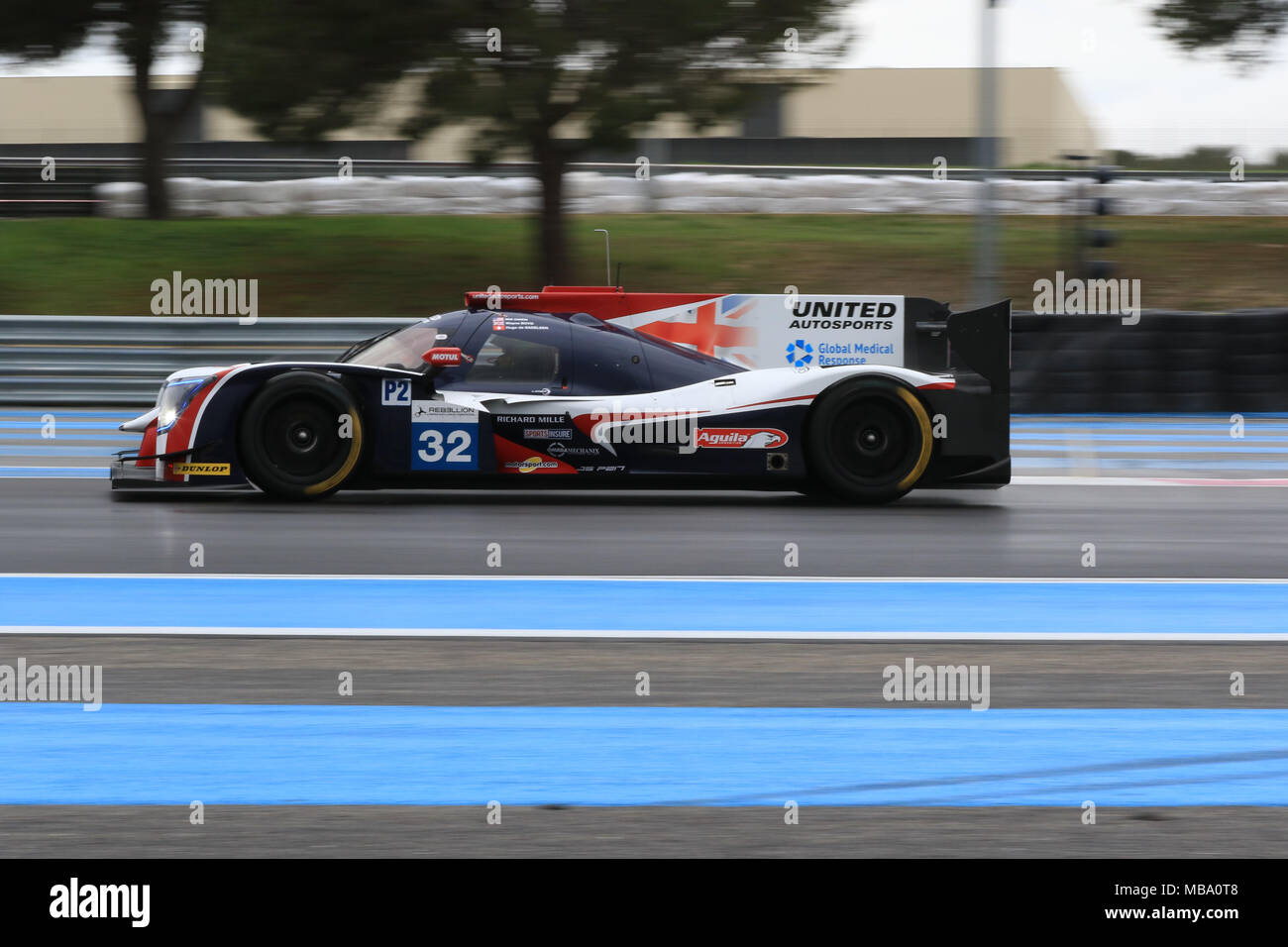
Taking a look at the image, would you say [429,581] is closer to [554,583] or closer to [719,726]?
[554,583]

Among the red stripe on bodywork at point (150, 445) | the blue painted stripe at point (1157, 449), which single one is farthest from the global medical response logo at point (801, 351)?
the blue painted stripe at point (1157, 449)

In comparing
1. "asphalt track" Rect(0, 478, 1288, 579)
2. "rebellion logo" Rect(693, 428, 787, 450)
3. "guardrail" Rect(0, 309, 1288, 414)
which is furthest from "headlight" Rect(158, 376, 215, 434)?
"guardrail" Rect(0, 309, 1288, 414)

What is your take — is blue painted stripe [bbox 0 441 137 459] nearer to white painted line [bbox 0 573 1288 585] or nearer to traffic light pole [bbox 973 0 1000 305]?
white painted line [bbox 0 573 1288 585]

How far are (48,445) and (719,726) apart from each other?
30.2ft

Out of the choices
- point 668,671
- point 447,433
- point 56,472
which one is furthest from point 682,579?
point 56,472

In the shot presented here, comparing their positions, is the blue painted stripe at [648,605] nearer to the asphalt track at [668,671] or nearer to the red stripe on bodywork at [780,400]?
the asphalt track at [668,671]

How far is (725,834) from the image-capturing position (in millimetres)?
3949

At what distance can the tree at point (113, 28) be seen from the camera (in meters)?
22.0

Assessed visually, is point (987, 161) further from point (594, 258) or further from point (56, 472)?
point (56, 472)

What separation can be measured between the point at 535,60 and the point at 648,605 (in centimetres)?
1173

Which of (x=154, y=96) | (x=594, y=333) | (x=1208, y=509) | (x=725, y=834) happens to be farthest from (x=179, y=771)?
(x=154, y=96)

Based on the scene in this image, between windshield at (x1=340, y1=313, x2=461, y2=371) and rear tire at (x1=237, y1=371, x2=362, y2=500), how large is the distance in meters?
0.34

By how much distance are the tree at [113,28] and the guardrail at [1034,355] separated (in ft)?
25.2

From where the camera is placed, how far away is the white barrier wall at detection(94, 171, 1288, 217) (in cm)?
2334
